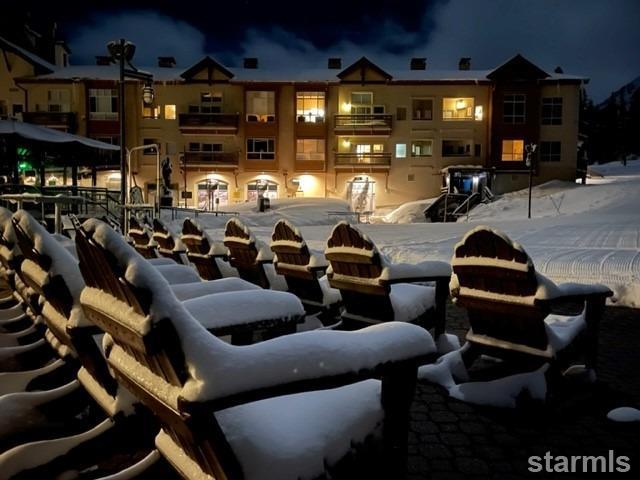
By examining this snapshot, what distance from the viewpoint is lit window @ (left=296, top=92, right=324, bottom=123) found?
40.8 m

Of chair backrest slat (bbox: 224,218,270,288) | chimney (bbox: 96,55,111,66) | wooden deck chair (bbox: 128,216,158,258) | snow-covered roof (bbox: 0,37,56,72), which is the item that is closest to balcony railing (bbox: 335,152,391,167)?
chimney (bbox: 96,55,111,66)

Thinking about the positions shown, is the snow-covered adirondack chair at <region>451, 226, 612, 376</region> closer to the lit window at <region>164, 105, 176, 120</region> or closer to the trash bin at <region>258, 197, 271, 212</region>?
the trash bin at <region>258, 197, 271, 212</region>

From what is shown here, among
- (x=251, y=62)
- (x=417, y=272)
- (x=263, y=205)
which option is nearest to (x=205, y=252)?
(x=417, y=272)

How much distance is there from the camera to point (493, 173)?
39.4 metres

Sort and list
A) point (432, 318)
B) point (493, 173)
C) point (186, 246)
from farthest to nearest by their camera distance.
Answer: point (493, 173), point (186, 246), point (432, 318)

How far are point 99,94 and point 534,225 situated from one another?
34870 millimetres

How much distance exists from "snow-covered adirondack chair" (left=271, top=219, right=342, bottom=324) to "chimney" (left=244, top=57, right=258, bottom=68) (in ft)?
138

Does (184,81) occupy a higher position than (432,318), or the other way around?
(184,81)

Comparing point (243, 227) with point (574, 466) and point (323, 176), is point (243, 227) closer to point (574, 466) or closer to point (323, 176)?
point (574, 466)

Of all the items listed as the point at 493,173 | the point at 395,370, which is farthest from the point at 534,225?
the point at 493,173

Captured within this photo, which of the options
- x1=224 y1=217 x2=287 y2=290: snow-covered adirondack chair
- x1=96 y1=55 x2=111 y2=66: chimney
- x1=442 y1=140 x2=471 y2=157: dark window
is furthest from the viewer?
x1=96 y1=55 x2=111 y2=66: chimney

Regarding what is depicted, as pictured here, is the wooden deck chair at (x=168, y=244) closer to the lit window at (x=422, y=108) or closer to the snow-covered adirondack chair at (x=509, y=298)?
the snow-covered adirondack chair at (x=509, y=298)

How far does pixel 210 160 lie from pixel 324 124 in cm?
875

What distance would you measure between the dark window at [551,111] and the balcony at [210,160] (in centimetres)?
2282
